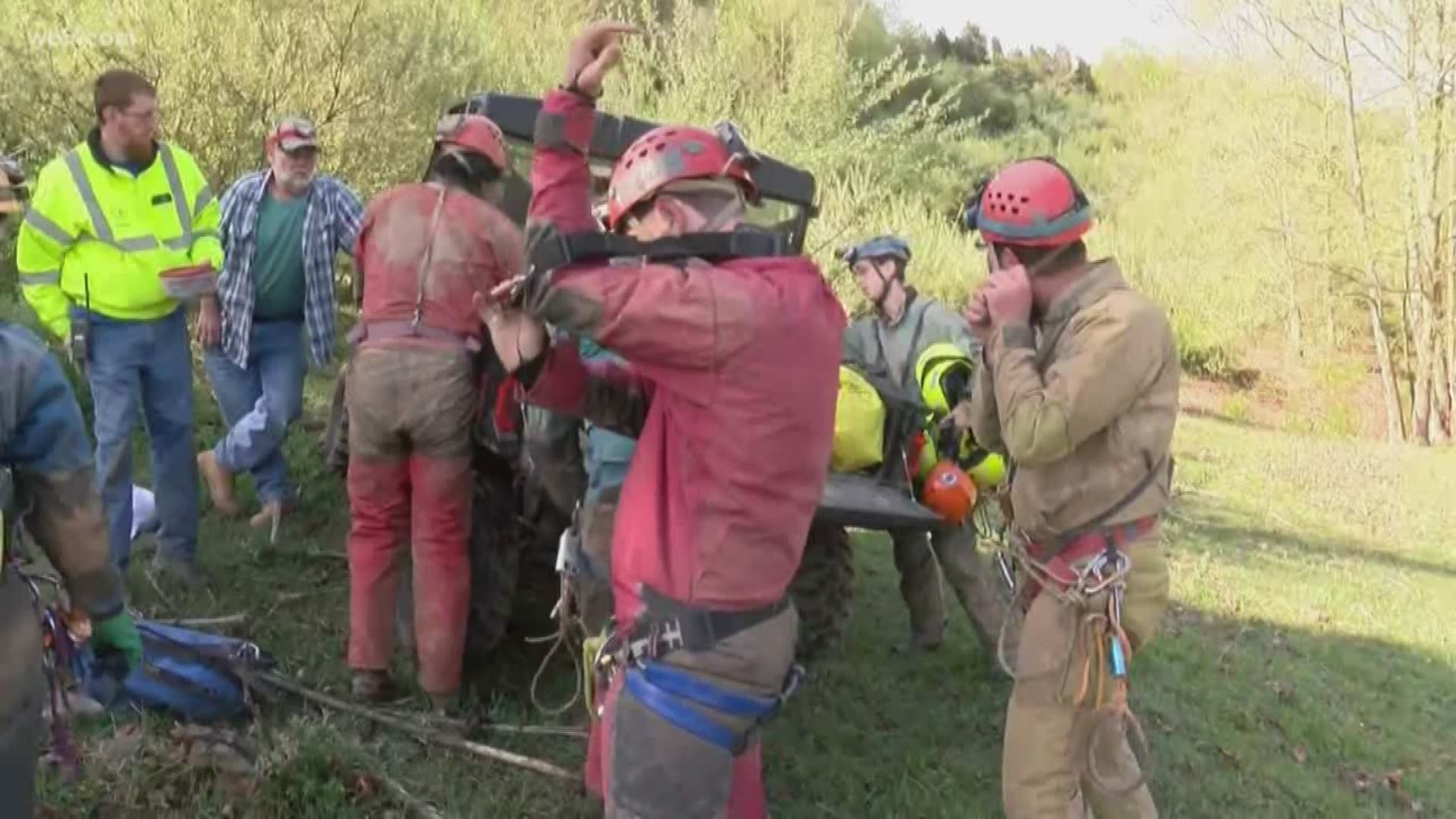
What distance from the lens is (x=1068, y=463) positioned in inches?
159

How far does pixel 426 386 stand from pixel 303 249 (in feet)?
6.58

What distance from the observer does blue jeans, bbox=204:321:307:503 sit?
661 cm

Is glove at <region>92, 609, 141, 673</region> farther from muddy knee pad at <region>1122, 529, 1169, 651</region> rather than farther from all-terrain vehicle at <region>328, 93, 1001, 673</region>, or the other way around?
muddy knee pad at <region>1122, 529, 1169, 651</region>

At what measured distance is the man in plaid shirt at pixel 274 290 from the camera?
6598mm

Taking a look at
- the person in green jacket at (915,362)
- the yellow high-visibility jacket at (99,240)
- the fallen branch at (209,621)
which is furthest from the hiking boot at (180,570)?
the person in green jacket at (915,362)

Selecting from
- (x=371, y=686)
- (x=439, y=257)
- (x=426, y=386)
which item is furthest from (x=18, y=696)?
(x=439, y=257)

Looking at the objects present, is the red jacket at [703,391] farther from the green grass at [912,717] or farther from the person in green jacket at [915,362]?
the person in green jacket at [915,362]

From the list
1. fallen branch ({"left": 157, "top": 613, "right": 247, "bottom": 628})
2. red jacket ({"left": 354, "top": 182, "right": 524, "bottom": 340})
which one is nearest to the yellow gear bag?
red jacket ({"left": 354, "top": 182, "right": 524, "bottom": 340})

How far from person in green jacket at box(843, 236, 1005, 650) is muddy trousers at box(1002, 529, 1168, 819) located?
2191 millimetres

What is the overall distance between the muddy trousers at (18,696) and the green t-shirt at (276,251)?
12.8 ft

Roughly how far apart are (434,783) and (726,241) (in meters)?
2.41

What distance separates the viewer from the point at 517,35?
1695 cm

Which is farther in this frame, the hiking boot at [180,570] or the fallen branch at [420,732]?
the hiking boot at [180,570]

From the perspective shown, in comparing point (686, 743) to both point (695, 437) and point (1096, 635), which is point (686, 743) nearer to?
point (695, 437)
